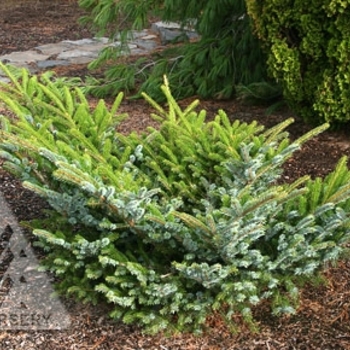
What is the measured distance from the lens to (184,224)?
239 centimetres

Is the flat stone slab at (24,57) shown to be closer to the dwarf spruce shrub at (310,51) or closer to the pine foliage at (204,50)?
the pine foliage at (204,50)

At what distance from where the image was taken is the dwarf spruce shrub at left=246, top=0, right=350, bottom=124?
3.71 m

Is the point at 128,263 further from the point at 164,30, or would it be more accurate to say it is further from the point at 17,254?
the point at 164,30

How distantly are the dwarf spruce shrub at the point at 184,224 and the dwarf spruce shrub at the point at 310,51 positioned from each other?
140cm

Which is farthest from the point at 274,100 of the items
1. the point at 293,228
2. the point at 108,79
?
the point at 293,228

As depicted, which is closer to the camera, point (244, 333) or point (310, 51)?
point (244, 333)

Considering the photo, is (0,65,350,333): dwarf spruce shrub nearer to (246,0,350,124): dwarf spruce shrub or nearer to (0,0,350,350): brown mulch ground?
(0,0,350,350): brown mulch ground

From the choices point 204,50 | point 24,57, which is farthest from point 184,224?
point 24,57

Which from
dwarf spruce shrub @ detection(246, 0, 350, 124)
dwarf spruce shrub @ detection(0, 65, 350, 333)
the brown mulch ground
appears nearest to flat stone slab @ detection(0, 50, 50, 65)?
dwarf spruce shrub @ detection(246, 0, 350, 124)

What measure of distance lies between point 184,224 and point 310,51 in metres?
1.92

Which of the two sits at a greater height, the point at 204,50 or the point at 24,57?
the point at 204,50

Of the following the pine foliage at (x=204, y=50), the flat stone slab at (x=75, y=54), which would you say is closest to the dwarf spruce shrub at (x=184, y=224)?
the pine foliage at (x=204, y=50)

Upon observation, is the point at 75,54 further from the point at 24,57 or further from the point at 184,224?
the point at 184,224

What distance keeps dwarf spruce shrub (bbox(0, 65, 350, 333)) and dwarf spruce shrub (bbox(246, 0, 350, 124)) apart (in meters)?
1.40
